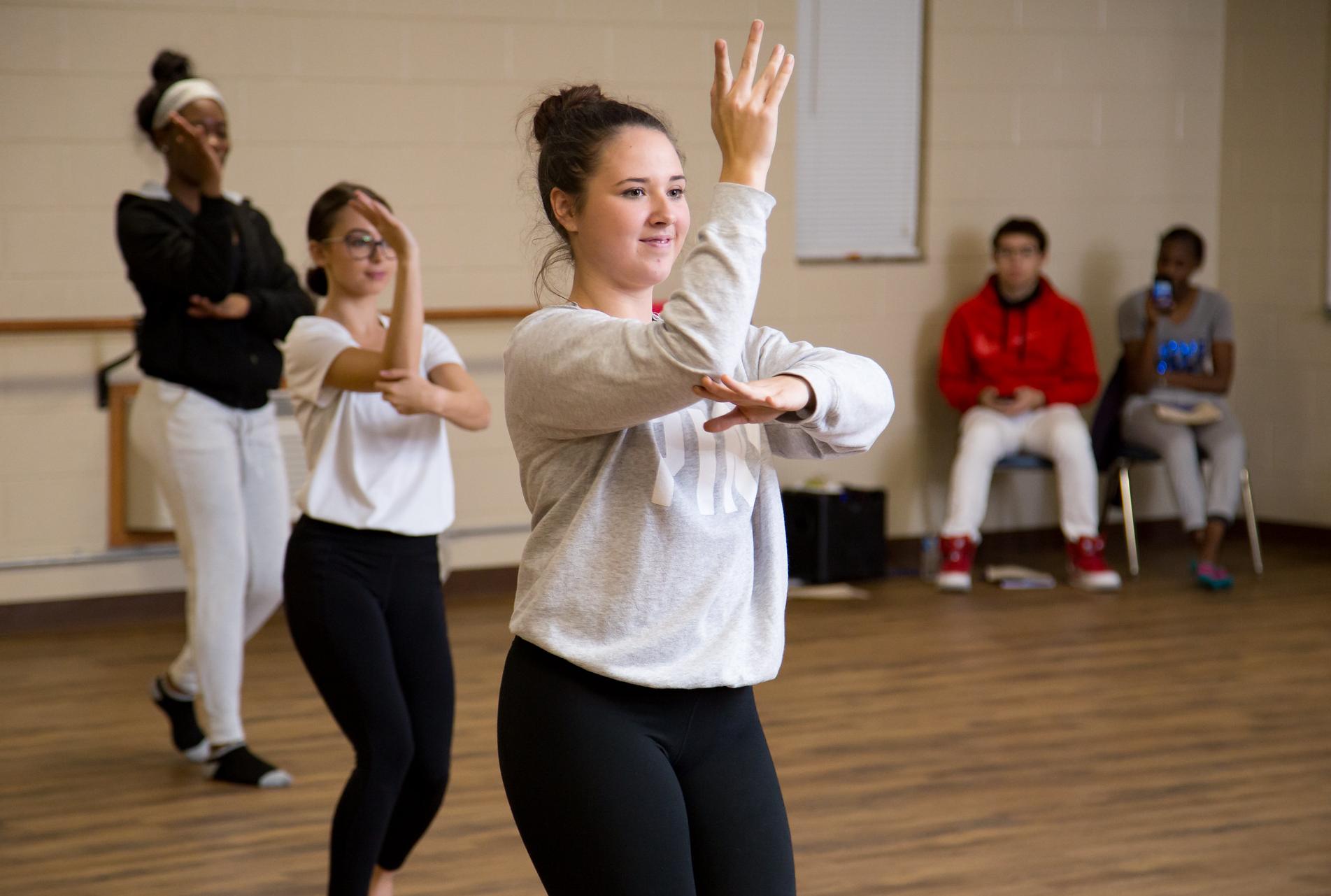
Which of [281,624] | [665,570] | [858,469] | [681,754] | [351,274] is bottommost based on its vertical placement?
[281,624]

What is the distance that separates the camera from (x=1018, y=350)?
623 centimetres

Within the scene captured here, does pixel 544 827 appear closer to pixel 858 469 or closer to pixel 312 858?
pixel 312 858

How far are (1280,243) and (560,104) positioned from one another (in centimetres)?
604

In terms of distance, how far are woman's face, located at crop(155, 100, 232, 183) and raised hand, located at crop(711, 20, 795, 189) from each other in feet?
7.40

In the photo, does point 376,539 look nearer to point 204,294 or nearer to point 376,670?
point 376,670

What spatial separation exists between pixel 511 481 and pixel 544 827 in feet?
14.3

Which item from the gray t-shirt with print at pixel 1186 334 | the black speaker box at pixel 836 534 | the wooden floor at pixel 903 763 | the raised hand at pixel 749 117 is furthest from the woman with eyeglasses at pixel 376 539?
the gray t-shirt with print at pixel 1186 334

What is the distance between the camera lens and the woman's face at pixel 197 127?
11.0 ft

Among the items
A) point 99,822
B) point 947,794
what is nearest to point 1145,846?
point 947,794

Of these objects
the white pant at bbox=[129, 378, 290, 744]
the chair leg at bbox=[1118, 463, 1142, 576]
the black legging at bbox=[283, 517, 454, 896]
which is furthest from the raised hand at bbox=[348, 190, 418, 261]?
the chair leg at bbox=[1118, 463, 1142, 576]

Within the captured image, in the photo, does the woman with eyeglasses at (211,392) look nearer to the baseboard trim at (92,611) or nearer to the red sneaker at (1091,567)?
the baseboard trim at (92,611)

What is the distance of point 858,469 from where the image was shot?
21.2ft

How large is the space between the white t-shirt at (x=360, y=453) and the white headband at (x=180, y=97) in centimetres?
100

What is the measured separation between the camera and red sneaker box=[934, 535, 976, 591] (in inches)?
230
